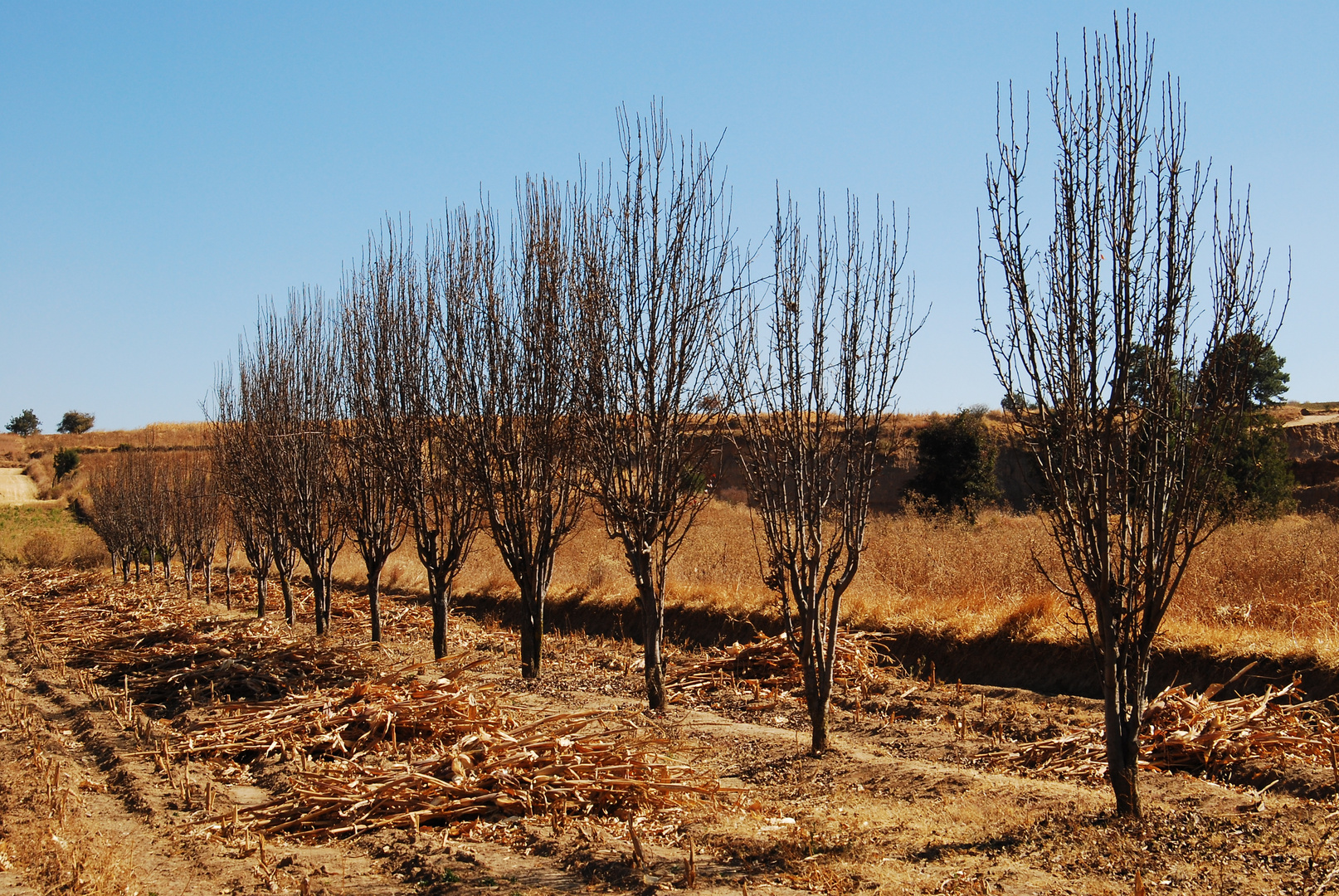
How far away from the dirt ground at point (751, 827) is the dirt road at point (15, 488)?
193 feet

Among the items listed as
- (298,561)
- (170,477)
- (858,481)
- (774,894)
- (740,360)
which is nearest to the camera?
(774,894)

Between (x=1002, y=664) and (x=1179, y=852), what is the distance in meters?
6.96

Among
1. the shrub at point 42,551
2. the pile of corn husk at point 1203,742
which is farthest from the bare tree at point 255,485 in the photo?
the shrub at point 42,551

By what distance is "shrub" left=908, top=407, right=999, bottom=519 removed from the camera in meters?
→ 31.3

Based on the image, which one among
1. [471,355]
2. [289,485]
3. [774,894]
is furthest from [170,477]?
[774,894]

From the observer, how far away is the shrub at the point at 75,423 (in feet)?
322

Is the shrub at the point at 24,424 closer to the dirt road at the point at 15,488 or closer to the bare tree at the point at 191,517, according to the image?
the dirt road at the point at 15,488

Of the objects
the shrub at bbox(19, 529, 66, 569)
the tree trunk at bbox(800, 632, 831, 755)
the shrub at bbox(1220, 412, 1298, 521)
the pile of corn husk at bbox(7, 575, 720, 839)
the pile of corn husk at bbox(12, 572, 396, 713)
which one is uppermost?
the shrub at bbox(1220, 412, 1298, 521)

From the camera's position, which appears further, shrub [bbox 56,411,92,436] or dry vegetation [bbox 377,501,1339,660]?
shrub [bbox 56,411,92,436]

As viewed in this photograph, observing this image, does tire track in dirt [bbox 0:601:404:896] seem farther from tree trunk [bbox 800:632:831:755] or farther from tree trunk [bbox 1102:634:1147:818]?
tree trunk [bbox 1102:634:1147:818]

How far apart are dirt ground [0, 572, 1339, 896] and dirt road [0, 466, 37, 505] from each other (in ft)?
193

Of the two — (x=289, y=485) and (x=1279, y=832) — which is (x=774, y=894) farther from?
(x=289, y=485)

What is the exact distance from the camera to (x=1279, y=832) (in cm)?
494

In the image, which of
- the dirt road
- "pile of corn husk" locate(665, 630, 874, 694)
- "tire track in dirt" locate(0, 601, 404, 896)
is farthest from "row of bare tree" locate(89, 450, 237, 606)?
the dirt road
